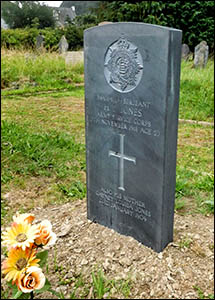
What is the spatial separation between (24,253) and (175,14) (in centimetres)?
1666

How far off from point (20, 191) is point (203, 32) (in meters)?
15.3

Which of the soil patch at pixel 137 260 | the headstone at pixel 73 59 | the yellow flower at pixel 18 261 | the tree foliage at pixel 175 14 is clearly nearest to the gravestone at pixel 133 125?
the soil patch at pixel 137 260

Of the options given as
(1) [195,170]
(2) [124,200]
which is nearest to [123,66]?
(2) [124,200]

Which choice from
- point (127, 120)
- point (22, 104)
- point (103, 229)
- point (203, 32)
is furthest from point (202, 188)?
point (203, 32)

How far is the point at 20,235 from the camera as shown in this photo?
129 centimetres

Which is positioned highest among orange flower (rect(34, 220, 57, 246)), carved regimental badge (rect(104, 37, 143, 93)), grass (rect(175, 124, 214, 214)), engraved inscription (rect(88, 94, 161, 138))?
carved regimental badge (rect(104, 37, 143, 93))

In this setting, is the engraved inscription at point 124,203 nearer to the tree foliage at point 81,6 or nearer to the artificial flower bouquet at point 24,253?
the artificial flower bouquet at point 24,253

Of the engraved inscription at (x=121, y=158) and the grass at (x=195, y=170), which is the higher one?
the engraved inscription at (x=121, y=158)

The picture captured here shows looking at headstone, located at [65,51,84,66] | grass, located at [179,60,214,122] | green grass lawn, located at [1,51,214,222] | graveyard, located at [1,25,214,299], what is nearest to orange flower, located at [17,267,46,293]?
graveyard, located at [1,25,214,299]

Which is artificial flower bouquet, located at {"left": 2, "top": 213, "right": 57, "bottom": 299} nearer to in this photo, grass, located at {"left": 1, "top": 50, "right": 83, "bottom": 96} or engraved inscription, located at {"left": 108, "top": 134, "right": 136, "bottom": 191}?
engraved inscription, located at {"left": 108, "top": 134, "right": 136, "bottom": 191}

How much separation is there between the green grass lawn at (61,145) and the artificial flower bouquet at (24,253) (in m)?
1.79

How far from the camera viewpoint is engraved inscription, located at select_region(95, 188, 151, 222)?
7.95 feet

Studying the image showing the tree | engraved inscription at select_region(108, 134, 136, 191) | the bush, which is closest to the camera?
engraved inscription at select_region(108, 134, 136, 191)

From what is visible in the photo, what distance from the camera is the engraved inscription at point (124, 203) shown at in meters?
2.42
